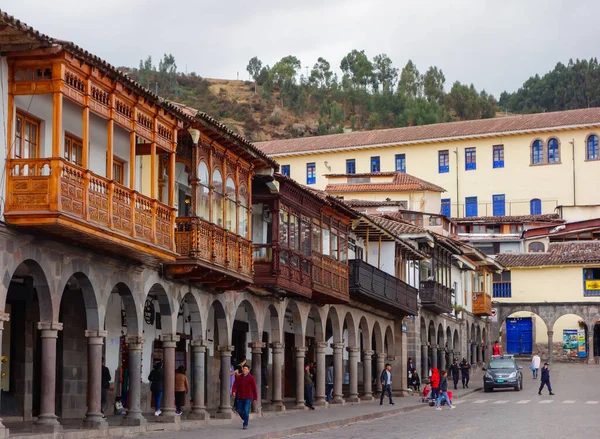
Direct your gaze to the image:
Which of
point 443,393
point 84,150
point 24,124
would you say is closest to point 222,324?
→ point 24,124

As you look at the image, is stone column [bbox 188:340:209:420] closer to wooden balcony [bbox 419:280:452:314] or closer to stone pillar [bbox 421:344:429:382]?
wooden balcony [bbox 419:280:452:314]

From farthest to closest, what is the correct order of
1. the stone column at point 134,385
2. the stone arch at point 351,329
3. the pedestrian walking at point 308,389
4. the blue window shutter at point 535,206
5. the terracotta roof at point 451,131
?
the blue window shutter at point 535,206, the terracotta roof at point 451,131, the stone arch at point 351,329, the pedestrian walking at point 308,389, the stone column at point 134,385

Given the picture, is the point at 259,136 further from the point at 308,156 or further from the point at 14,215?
the point at 14,215

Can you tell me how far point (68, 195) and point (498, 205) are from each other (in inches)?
2776

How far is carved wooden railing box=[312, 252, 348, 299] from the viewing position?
35531 millimetres

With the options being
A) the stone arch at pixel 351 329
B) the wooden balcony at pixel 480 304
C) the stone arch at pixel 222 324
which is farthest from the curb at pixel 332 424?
the wooden balcony at pixel 480 304

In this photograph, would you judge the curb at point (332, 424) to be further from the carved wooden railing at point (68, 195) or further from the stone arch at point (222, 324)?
the carved wooden railing at point (68, 195)

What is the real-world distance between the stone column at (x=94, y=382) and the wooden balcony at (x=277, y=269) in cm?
873

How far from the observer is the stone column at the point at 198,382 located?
28109 mm

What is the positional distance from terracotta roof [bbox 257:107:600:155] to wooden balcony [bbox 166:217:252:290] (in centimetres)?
5819

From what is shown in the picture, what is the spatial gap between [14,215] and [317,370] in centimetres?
2020

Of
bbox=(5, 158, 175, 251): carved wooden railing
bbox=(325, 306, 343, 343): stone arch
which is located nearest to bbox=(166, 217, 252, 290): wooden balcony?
bbox=(5, 158, 175, 251): carved wooden railing

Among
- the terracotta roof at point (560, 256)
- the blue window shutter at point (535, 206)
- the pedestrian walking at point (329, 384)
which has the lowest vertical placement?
the pedestrian walking at point (329, 384)

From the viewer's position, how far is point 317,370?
38.1 metres
